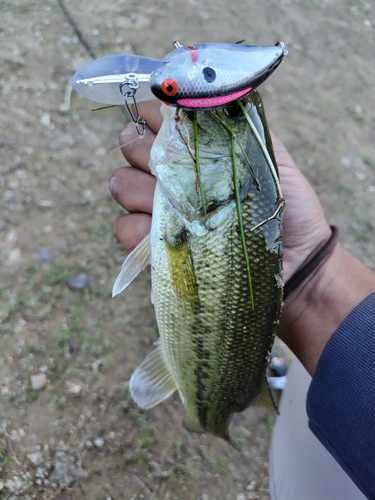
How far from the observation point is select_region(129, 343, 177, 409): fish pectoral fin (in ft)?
6.03

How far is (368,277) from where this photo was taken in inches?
80.4

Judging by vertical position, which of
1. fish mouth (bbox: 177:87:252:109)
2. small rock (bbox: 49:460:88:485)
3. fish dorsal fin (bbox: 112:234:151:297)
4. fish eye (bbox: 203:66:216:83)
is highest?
fish eye (bbox: 203:66:216:83)

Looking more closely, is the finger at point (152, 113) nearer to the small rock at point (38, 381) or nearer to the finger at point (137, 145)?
the finger at point (137, 145)

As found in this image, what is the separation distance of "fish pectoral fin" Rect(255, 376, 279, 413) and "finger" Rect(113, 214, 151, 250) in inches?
33.5

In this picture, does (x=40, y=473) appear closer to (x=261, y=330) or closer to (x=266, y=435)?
(x=266, y=435)

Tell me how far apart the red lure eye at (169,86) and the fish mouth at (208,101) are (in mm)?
32

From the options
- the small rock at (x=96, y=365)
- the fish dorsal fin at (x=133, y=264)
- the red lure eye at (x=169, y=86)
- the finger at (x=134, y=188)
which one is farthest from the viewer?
the small rock at (x=96, y=365)

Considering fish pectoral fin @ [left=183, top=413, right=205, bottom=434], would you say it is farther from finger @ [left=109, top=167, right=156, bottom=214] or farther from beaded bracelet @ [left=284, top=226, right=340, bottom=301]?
finger @ [left=109, top=167, right=156, bottom=214]

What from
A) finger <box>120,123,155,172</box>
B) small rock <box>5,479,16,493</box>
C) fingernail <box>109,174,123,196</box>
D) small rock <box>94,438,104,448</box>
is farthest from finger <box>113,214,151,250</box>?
small rock <box>5,479,16,493</box>

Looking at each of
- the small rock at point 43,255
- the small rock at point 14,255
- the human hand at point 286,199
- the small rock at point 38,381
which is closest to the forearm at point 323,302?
the human hand at point 286,199

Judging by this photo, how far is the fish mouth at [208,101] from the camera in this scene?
944 millimetres

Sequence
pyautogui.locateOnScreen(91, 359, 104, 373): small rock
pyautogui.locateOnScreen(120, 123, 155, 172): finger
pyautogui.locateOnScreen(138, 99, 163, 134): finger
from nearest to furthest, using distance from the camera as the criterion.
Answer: pyautogui.locateOnScreen(138, 99, 163, 134): finger, pyautogui.locateOnScreen(120, 123, 155, 172): finger, pyautogui.locateOnScreen(91, 359, 104, 373): small rock

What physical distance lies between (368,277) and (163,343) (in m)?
1.09

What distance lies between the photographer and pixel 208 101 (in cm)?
96
